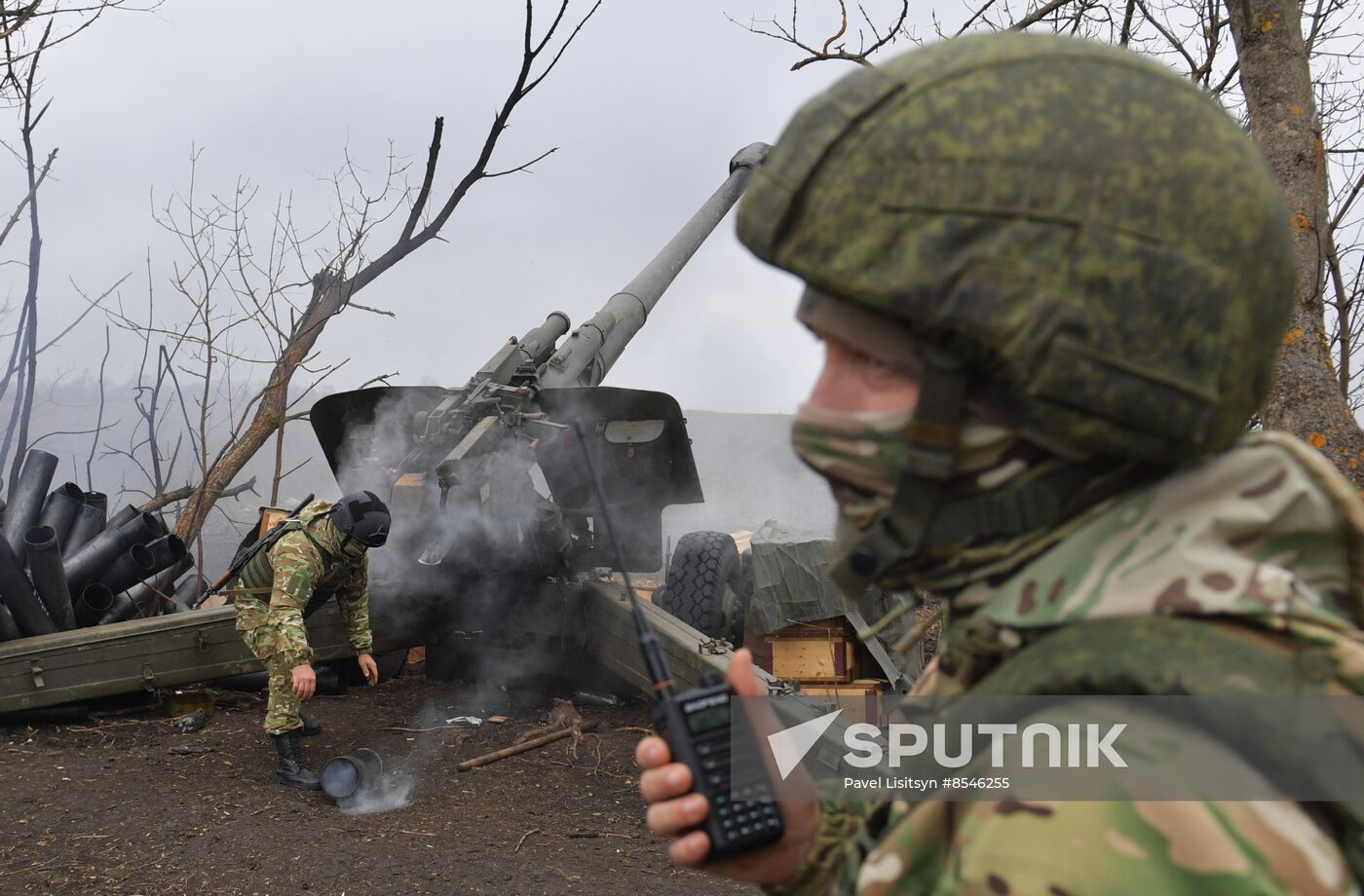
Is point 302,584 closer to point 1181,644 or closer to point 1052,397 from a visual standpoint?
point 1052,397

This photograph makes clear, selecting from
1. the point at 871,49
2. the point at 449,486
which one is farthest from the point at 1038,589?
the point at 449,486

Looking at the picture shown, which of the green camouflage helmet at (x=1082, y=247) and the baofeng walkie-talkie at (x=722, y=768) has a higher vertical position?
the green camouflage helmet at (x=1082, y=247)

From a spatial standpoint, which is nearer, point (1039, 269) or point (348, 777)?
point (1039, 269)

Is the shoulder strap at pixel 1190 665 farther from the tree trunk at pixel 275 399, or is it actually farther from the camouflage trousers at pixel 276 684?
the tree trunk at pixel 275 399

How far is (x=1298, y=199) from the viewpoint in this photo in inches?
142

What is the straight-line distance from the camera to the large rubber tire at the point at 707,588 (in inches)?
317

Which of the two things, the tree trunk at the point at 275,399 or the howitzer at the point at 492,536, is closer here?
the howitzer at the point at 492,536

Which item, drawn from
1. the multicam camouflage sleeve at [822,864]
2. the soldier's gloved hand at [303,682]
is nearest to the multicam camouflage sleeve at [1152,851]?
the multicam camouflage sleeve at [822,864]

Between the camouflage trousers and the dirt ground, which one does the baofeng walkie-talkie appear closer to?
the dirt ground

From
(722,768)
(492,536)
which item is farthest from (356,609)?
(722,768)

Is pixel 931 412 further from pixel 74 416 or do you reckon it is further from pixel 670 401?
pixel 74 416

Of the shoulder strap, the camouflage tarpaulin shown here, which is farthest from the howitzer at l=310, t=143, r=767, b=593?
the shoulder strap

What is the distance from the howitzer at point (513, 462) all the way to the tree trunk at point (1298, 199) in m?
3.87

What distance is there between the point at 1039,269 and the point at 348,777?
5.20 metres
